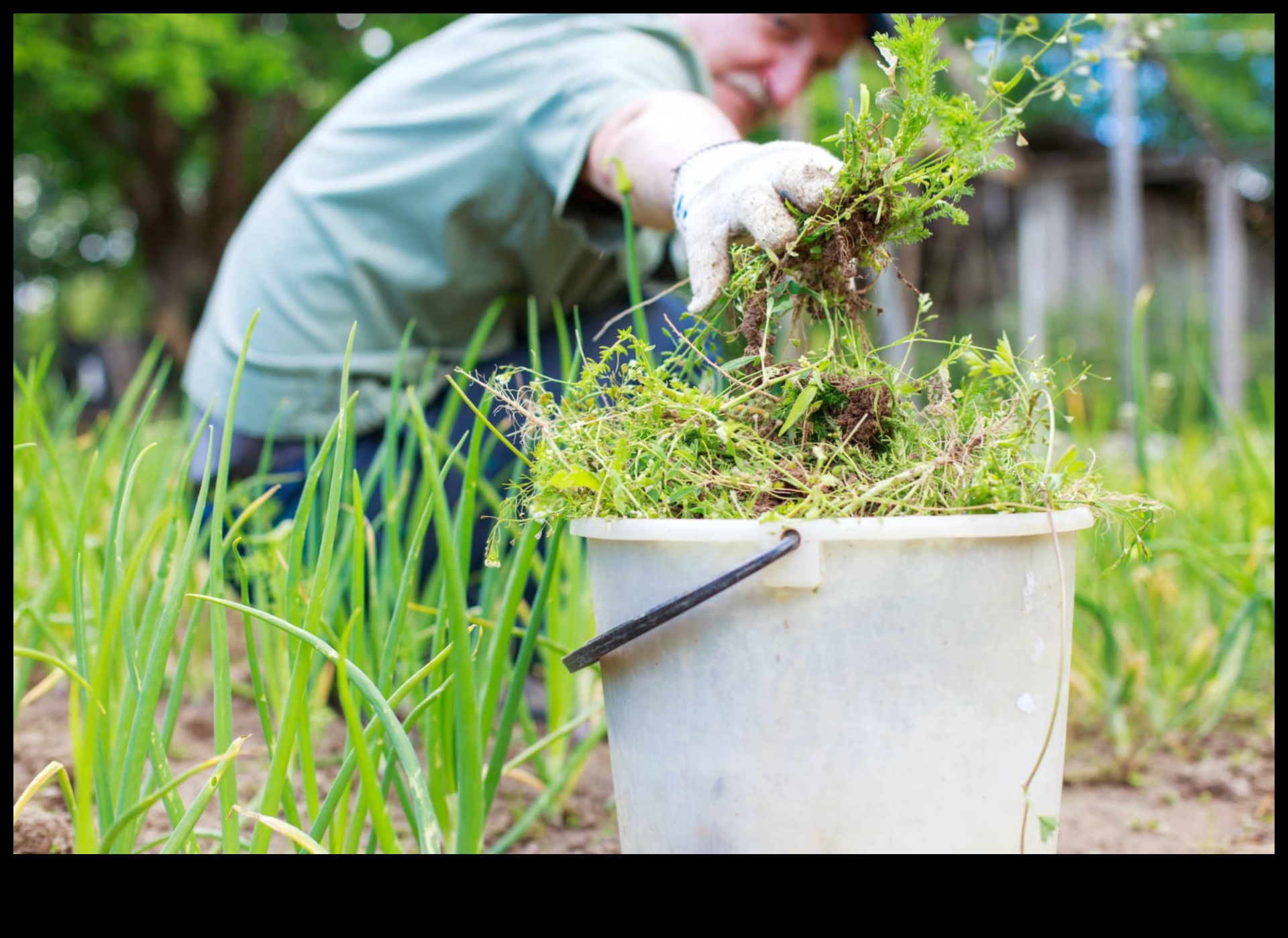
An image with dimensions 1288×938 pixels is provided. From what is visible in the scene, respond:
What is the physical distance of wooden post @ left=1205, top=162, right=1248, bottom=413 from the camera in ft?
20.6

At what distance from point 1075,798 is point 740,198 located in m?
0.94

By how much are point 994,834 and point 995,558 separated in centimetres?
19

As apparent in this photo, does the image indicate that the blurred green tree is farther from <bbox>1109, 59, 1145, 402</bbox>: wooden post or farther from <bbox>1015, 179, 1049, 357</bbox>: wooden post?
<bbox>1109, 59, 1145, 402</bbox>: wooden post

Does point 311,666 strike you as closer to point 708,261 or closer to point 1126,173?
point 708,261

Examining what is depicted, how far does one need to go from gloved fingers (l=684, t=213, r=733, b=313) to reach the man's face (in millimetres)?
1019

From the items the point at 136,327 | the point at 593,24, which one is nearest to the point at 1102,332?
the point at 593,24

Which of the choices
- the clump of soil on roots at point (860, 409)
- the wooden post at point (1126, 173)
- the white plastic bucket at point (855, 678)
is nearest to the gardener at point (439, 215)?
the clump of soil on roots at point (860, 409)

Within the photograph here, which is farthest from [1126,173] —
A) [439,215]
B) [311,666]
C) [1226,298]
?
[311,666]

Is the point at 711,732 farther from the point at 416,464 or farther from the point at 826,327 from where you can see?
the point at 416,464

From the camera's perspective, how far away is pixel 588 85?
1225mm

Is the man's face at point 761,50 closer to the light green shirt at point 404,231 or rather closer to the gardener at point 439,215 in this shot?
the gardener at point 439,215

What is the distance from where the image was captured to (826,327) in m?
0.81

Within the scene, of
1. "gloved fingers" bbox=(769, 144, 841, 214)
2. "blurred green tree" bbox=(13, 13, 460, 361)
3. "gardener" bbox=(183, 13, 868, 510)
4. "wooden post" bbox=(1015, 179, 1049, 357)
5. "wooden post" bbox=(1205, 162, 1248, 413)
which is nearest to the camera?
"gloved fingers" bbox=(769, 144, 841, 214)

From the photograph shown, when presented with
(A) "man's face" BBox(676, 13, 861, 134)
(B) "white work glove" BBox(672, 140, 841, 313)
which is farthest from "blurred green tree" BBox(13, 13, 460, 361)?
(B) "white work glove" BBox(672, 140, 841, 313)
